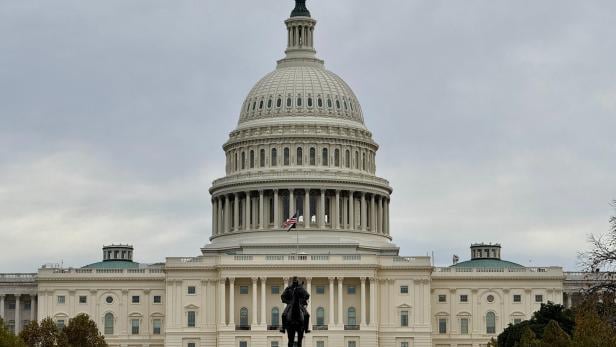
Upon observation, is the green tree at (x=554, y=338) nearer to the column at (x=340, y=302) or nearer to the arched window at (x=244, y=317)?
the column at (x=340, y=302)

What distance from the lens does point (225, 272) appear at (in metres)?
199

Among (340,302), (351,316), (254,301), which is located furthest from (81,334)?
(351,316)

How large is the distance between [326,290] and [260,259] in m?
7.54

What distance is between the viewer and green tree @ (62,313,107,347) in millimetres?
164375

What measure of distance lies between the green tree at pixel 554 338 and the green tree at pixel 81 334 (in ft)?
148

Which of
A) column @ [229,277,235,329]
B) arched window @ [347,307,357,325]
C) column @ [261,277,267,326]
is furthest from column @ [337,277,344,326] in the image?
column @ [229,277,235,329]

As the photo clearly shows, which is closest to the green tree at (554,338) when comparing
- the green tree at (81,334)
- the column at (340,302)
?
the green tree at (81,334)

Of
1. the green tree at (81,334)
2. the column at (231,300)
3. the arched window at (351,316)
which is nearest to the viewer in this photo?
the green tree at (81,334)

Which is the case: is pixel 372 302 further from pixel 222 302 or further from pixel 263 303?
pixel 222 302

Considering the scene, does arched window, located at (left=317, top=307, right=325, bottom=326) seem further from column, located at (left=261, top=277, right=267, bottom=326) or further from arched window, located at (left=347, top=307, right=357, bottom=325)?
column, located at (left=261, top=277, right=267, bottom=326)

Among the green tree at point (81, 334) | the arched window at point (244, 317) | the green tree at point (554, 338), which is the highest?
the arched window at point (244, 317)

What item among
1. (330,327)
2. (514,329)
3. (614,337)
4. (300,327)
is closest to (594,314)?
(614,337)

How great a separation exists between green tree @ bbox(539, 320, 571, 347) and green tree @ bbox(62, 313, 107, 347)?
4499 centimetres

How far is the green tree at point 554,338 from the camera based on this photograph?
129 metres
